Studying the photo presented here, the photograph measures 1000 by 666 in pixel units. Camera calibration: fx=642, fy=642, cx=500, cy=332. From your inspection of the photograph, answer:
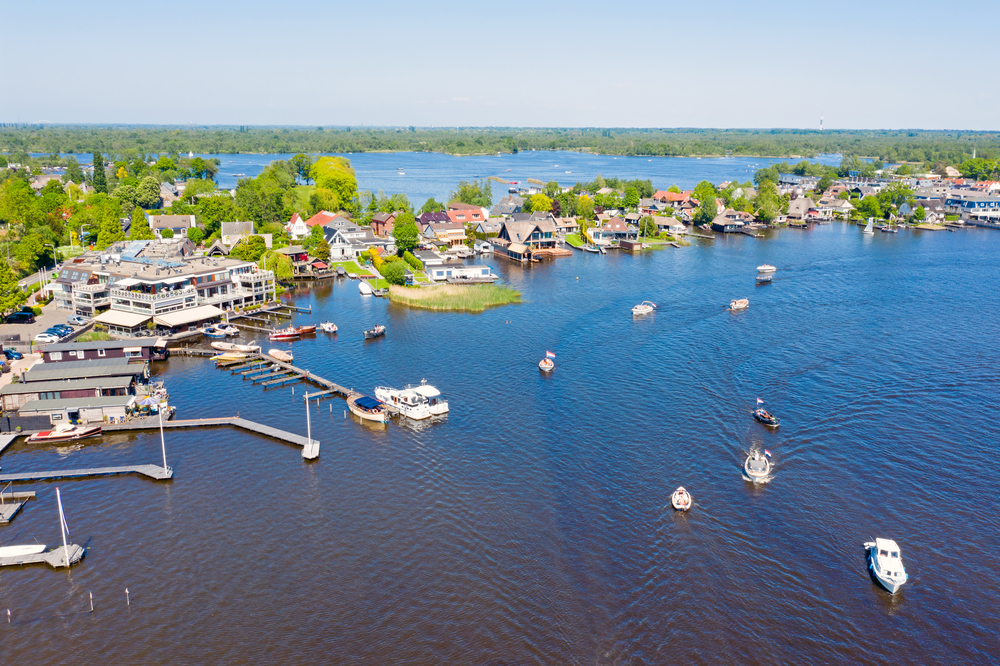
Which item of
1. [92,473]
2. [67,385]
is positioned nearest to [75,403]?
[67,385]

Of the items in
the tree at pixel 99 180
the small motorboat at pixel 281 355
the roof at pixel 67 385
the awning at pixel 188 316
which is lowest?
the small motorboat at pixel 281 355

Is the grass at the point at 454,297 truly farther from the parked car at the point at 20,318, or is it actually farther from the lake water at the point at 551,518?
the parked car at the point at 20,318

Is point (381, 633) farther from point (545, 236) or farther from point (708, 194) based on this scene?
point (708, 194)

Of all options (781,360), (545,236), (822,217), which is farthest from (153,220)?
(822,217)

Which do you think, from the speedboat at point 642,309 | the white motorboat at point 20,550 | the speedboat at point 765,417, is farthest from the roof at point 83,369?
the speedboat at point 642,309

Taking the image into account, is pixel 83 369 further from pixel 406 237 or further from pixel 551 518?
pixel 406 237

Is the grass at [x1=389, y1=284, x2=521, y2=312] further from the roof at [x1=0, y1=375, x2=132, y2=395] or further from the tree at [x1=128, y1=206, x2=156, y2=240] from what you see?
the tree at [x1=128, y1=206, x2=156, y2=240]
